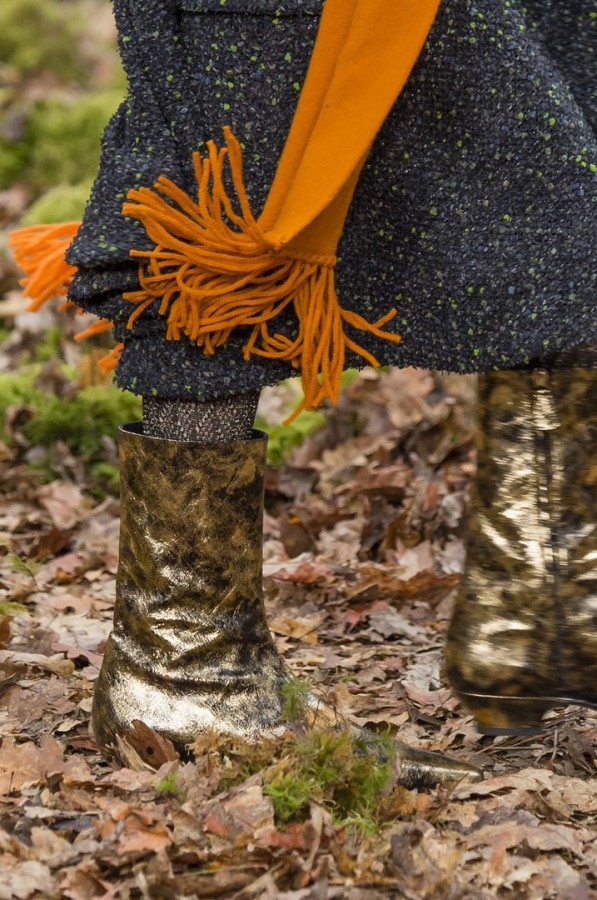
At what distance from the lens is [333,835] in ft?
5.46

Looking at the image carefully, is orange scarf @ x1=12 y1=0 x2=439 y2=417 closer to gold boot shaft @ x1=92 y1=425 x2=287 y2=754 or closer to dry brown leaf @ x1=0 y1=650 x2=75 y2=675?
gold boot shaft @ x1=92 y1=425 x2=287 y2=754

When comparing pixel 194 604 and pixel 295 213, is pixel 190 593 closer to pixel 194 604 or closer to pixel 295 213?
pixel 194 604

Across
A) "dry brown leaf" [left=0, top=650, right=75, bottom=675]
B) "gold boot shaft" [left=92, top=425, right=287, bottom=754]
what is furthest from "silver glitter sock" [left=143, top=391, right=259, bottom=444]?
"dry brown leaf" [left=0, top=650, right=75, bottom=675]

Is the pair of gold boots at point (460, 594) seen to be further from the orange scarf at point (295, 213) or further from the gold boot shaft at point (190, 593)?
the orange scarf at point (295, 213)

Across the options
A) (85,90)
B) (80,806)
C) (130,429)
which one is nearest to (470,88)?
(130,429)

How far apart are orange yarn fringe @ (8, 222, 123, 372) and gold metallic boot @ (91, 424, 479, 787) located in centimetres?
29

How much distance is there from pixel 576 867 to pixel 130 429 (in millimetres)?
1005

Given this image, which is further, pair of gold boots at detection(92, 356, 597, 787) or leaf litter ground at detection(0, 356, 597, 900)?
pair of gold boots at detection(92, 356, 597, 787)

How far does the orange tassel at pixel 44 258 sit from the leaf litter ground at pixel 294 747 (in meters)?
0.80

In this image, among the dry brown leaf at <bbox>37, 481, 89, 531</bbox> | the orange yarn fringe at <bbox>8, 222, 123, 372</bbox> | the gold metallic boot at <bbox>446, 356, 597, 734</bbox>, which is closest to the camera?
the gold metallic boot at <bbox>446, 356, 597, 734</bbox>

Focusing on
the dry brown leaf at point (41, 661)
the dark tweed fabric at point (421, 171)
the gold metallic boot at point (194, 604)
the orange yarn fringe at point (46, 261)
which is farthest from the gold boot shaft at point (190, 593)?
the dry brown leaf at point (41, 661)

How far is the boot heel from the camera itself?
6.26 ft

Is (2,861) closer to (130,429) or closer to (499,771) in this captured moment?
(130,429)

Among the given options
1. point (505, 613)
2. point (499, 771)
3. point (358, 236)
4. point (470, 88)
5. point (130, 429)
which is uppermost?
point (470, 88)
